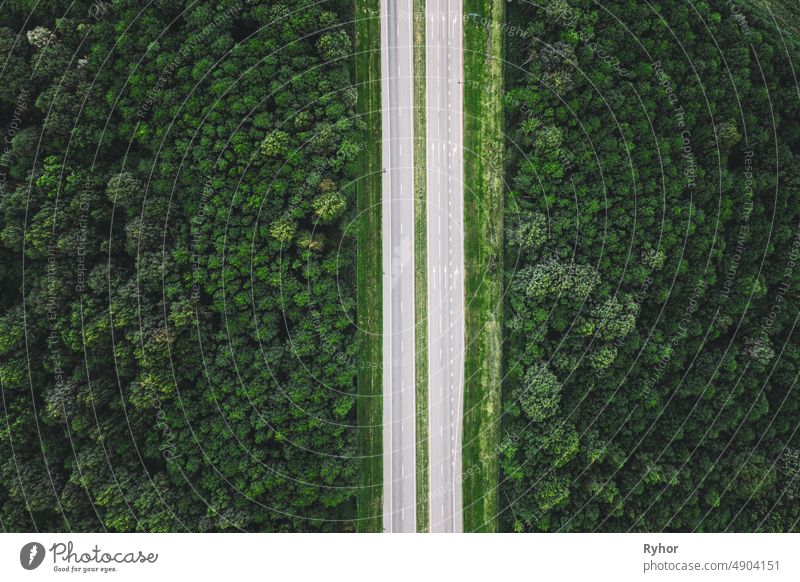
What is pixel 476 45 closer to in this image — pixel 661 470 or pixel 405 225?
pixel 405 225

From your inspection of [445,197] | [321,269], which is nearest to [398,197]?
[445,197]

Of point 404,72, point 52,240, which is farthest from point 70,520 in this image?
point 404,72
